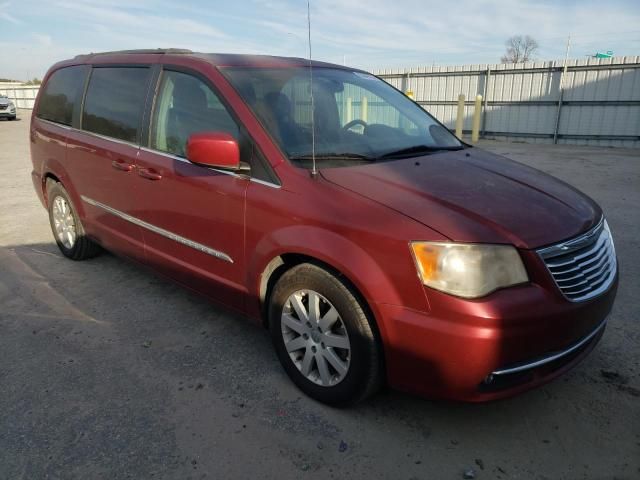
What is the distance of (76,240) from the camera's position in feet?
14.8

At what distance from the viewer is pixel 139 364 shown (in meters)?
2.95

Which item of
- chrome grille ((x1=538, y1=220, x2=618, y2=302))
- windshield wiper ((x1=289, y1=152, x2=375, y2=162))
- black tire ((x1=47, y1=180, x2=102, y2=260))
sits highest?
windshield wiper ((x1=289, y1=152, x2=375, y2=162))

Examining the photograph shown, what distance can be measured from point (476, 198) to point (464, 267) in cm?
49

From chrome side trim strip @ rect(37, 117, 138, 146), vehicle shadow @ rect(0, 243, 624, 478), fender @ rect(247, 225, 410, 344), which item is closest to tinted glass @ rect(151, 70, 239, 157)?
chrome side trim strip @ rect(37, 117, 138, 146)

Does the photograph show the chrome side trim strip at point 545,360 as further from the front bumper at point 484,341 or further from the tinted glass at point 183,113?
the tinted glass at point 183,113

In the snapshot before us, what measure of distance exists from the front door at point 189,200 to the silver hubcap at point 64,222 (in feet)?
4.89

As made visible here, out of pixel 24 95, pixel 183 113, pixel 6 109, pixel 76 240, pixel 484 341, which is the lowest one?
pixel 76 240

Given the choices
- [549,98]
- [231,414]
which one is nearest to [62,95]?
[231,414]

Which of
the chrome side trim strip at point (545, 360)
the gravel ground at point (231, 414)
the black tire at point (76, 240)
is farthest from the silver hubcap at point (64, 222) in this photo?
the chrome side trim strip at point (545, 360)

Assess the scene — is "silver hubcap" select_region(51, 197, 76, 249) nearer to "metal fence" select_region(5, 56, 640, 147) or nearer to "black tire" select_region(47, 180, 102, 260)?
"black tire" select_region(47, 180, 102, 260)

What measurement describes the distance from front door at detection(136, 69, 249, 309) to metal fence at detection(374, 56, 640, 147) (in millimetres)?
Answer: 16445

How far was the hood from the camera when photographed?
2.14 metres

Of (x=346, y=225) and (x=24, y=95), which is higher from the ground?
(x=24, y=95)

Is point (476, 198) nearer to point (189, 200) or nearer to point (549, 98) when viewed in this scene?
point (189, 200)
